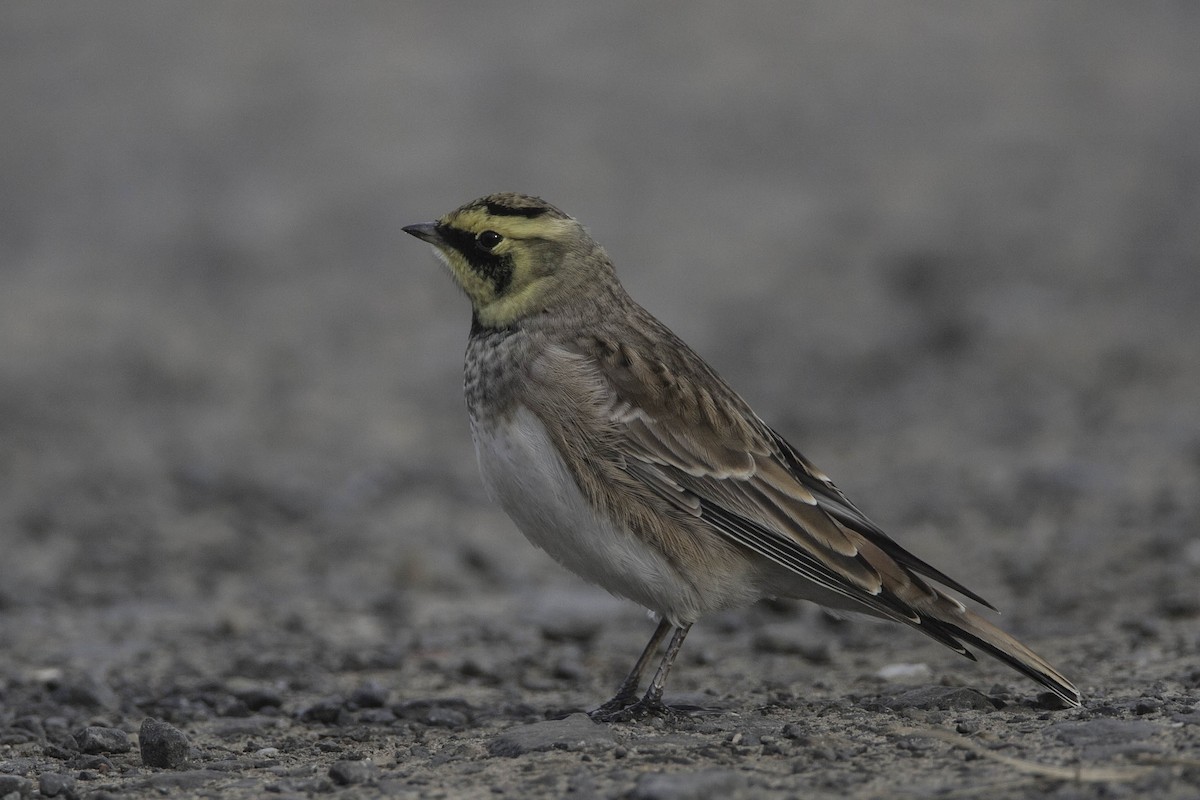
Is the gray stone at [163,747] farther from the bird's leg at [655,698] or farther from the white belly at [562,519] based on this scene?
the bird's leg at [655,698]

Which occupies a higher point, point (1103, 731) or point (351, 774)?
point (1103, 731)

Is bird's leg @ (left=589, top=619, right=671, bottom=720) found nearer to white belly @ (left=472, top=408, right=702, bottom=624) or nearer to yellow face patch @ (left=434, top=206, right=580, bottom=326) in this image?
white belly @ (left=472, top=408, right=702, bottom=624)

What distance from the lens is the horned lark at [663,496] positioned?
6.21 m

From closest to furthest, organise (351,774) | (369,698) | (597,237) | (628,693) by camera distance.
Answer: (351,774) < (628,693) < (369,698) < (597,237)

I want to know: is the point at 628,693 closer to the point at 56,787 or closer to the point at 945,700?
the point at 945,700

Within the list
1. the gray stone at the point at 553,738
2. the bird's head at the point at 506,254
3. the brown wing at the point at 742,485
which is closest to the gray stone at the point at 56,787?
the gray stone at the point at 553,738

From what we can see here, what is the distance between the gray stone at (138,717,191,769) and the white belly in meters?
1.44

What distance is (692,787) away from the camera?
4891 mm

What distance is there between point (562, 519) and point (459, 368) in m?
7.96

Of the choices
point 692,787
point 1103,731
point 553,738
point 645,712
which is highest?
point 1103,731

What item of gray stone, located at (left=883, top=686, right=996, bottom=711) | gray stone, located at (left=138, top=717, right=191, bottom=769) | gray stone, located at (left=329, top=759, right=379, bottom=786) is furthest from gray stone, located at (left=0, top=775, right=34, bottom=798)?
gray stone, located at (left=883, top=686, right=996, bottom=711)

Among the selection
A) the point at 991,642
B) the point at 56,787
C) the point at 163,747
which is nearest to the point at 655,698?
the point at 991,642

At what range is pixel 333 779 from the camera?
5496 mm

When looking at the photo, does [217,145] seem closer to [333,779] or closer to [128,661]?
[128,661]
